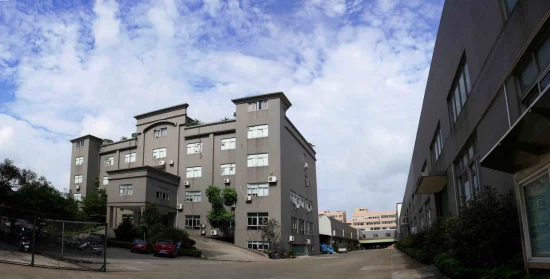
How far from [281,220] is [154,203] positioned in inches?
505

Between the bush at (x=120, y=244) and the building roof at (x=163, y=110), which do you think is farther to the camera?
the building roof at (x=163, y=110)

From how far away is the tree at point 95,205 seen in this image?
2078 inches

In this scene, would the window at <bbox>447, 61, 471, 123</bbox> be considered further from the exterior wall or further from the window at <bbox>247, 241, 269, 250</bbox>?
the window at <bbox>247, 241, 269, 250</bbox>

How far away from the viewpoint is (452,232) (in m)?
10.6

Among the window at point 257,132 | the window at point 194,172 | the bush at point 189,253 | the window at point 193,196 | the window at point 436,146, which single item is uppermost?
the window at point 257,132

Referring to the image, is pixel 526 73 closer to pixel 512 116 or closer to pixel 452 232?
pixel 512 116

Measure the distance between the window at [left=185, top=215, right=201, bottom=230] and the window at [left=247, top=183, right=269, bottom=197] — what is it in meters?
7.40

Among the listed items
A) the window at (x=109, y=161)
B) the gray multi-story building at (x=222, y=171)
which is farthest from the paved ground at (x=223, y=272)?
the window at (x=109, y=161)

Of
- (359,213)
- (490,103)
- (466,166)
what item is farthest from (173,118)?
(359,213)

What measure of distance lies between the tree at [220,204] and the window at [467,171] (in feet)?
98.8

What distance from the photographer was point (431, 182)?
2106cm

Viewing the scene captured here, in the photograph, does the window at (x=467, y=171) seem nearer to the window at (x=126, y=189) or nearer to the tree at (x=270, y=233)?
the tree at (x=270, y=233)

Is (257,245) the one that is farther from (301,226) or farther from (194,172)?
(194,172)

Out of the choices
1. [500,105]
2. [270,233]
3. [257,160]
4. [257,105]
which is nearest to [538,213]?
[500,105]
